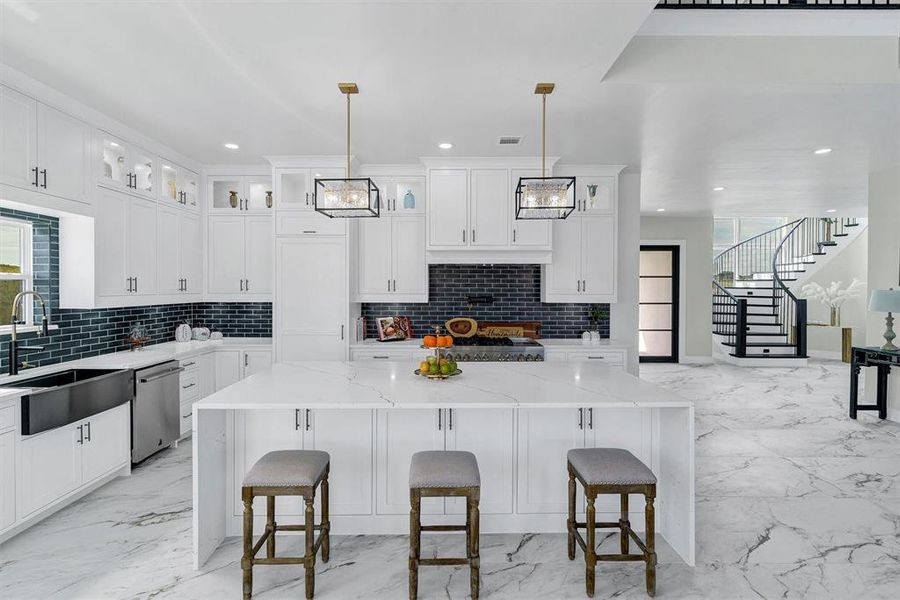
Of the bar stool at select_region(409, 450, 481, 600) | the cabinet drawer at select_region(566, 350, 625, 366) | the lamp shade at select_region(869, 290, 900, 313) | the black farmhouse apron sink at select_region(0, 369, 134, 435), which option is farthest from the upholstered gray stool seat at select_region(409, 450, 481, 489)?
the lamp shade at select_region(869, 290, 900, 313)

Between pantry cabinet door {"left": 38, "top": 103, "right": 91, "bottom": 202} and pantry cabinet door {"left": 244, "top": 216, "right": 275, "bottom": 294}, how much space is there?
1750 mm

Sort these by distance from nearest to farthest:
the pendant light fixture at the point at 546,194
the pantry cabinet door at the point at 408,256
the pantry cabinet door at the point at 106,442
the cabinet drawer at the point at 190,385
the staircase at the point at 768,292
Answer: the pendant light fixture at the point at 546,194 → the pantry cabinet door at the point at 106,442 → the cabinet drawer at the point at 190,385 → the pantry cabinet door at the point at 408,256 → the staircase at the point at 768,292

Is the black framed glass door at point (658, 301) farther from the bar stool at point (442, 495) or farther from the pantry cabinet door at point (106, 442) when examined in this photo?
the pantry cabinet door at point (106, 442)

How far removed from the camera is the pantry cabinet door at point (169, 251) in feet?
14.9

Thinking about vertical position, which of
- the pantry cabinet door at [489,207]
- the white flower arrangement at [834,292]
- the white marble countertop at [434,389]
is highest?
the pantry cabinet door at [489,207]

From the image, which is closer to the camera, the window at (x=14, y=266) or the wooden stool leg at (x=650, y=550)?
the wooden stool leg at (x=650, y=550)

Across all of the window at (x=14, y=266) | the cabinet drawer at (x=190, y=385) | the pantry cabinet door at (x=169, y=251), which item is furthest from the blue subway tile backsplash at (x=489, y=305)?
the window at (x=14, y=266)

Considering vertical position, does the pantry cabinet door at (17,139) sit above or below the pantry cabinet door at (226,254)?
above

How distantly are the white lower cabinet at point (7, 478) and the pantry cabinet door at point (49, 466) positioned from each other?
0.05 metres

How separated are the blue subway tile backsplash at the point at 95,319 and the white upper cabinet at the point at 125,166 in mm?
546

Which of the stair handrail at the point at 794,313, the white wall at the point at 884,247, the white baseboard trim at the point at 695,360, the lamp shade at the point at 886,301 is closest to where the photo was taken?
the lamp shade at the point at 886,301

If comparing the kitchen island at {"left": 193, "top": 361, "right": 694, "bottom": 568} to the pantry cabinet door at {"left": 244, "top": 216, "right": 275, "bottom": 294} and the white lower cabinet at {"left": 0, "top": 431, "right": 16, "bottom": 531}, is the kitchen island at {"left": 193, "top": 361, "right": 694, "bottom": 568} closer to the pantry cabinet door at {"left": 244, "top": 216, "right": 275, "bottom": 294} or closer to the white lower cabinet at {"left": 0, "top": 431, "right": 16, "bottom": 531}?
the white lower cabinet at {"left": 0, "top": 431, "right": 16, "bottom": 531}

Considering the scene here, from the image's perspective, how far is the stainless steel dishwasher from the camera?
3.73m

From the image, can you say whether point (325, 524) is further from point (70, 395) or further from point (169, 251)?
point (169, 251)
